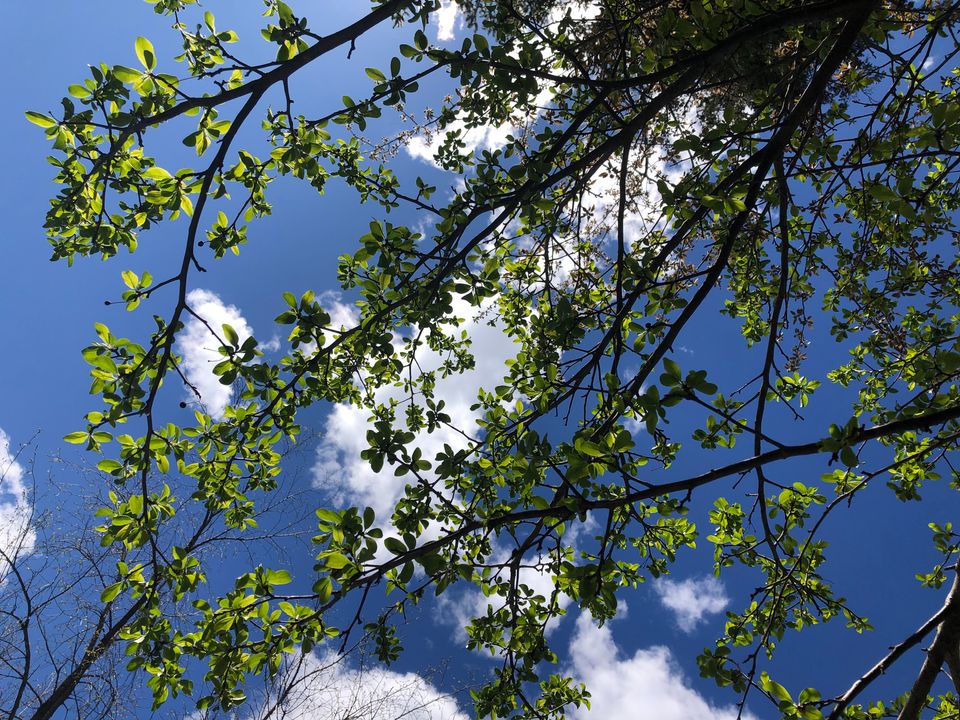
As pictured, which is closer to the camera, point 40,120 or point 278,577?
point 278,577

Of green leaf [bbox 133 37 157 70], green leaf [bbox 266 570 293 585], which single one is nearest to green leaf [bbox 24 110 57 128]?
green leaf [bbox 133 37 157 70]

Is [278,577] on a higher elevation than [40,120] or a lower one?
lower

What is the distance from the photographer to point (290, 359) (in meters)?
3.39

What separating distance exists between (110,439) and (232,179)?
1.66 m

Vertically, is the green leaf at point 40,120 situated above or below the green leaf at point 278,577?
above

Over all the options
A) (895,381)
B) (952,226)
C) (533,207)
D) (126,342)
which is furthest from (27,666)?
(952,226)

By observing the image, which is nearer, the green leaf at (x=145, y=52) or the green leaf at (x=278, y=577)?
the green leaf at (x=278, y=577)

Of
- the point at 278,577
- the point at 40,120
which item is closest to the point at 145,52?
the point at 40,120

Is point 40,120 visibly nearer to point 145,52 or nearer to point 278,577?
point 145,52

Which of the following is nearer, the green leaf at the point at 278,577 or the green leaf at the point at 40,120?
the green leaf at the point at 278,577

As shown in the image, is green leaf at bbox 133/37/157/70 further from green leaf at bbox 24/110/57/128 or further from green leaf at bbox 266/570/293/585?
green leaf at bbox 266/570/293/585

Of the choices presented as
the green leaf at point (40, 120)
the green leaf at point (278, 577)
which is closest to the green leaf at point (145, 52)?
the green leaf at point (40, 120)

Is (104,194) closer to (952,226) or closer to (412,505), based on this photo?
(412,505)

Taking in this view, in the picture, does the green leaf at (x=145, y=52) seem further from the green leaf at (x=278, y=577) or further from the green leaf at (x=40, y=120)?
the green leaf at (x=278, y=577)
